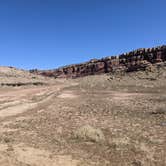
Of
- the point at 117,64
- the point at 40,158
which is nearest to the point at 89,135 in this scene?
the point at 40,158

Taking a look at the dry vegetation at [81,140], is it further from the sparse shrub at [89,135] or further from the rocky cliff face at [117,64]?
the rocky cliff face at [117,64]

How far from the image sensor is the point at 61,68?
169 metres

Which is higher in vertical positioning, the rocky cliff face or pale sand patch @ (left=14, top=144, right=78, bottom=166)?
the rocky cliff face

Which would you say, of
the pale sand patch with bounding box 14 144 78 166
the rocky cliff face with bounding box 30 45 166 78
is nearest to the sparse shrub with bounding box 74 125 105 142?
the pale sand patch with bounding box 14 144 78 166

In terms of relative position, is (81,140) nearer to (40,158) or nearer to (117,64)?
(40,158)

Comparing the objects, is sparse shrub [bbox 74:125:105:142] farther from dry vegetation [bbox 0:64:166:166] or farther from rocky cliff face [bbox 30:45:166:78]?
rocky cliff face [bbox 30:45:166:78]

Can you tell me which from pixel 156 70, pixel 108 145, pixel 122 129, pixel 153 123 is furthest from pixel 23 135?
pixel 156 70

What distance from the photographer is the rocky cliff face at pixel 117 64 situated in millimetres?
105000

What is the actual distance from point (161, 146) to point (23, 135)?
17.1 ft

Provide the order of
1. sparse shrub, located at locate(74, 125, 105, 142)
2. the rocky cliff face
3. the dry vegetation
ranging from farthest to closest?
the rocky cliff face
sparse shrub, located at locate(74, 125, 105, 142)
the dry vegetation

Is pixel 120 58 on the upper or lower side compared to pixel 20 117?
upper

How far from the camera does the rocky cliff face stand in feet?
344

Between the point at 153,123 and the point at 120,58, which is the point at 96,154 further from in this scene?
the point at 120,58

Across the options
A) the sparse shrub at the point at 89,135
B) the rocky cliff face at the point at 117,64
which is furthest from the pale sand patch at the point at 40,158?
the rocky cliff face at the point at 117,64
